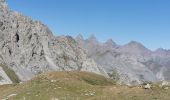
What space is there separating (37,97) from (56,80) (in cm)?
1007

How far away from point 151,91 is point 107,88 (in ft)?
26.1

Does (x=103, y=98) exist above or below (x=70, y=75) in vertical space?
below

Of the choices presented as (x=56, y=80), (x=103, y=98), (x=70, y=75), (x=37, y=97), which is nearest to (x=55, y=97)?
(x=37, y=97)

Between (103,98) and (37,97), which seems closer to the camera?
(103,98)

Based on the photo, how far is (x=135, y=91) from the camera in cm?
4938

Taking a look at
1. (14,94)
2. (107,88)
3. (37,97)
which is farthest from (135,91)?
(14,94)

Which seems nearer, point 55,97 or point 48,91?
point 55,97

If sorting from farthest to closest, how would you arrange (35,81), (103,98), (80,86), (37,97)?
1. (35,81)
2. (80,86)
3. (37,97)
4. (103,98)

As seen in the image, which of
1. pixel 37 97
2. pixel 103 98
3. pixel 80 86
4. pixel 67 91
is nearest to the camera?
pixel 103 98

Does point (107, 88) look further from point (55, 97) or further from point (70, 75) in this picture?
point (70, 75)

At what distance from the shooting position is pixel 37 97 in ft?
160

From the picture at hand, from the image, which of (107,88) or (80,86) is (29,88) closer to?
(80,86)

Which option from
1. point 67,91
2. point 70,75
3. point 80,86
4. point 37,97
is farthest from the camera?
point 70,75

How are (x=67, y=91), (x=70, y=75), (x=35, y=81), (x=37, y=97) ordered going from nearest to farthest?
1. (x=37, y=97)
2. (x=67, y=91)
3. (x=35, y=81)
4. (x=70, y=75)
